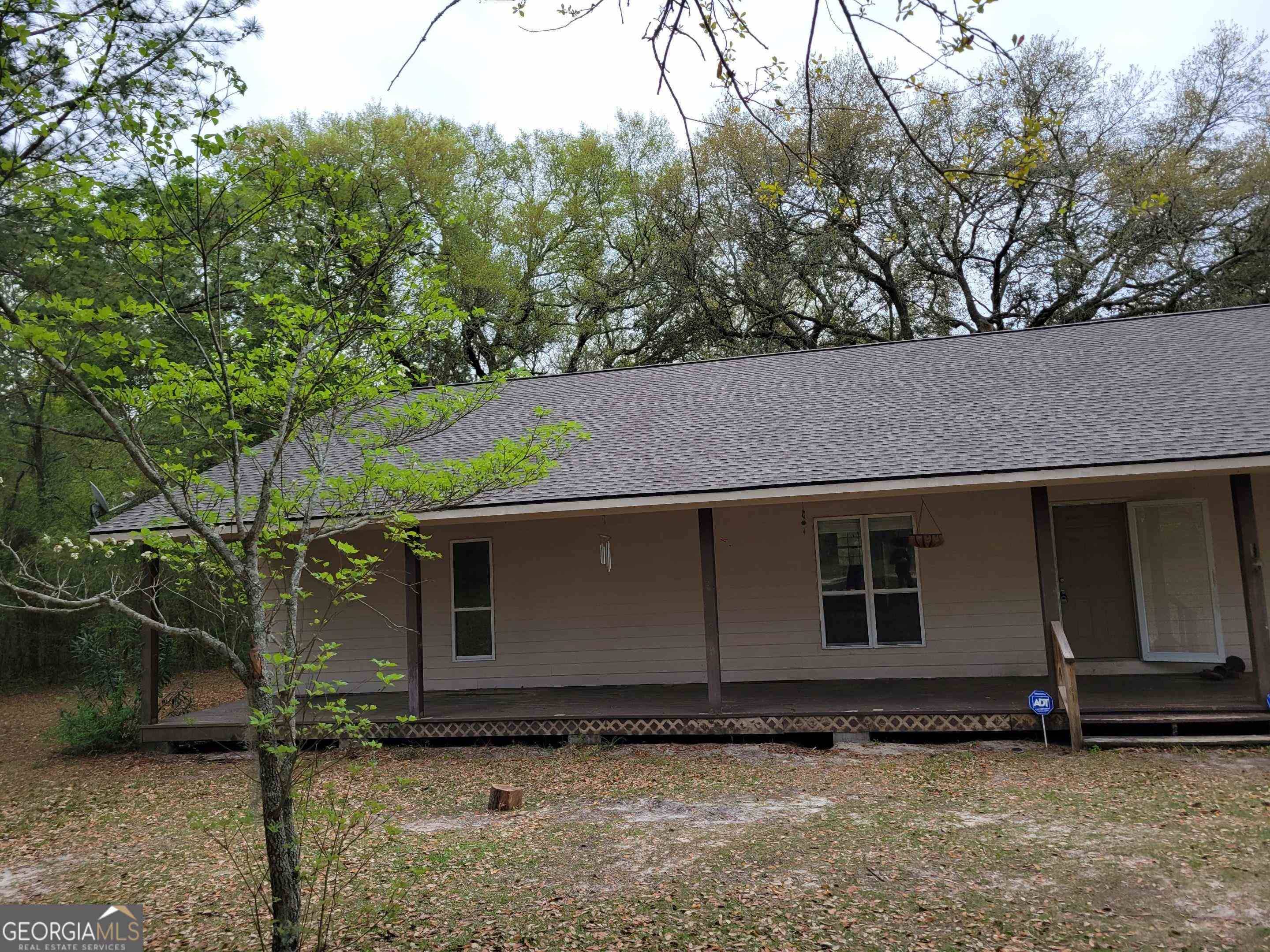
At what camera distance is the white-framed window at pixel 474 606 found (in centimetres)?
1182

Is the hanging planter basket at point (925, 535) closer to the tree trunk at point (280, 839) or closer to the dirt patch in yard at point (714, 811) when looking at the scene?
the dirt patch in yard at point (714, 811)

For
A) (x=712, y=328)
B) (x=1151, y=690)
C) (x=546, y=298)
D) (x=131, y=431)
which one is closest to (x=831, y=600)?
(x=1151, y=690)

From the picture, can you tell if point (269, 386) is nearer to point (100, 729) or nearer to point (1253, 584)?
point (100, 729)

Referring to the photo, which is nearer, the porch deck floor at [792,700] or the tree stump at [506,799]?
the tree stump at [506,799]

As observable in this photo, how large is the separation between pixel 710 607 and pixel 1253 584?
501cm

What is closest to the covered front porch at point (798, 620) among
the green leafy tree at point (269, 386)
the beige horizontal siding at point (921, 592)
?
the beige horizontal siding at point (921, 592)

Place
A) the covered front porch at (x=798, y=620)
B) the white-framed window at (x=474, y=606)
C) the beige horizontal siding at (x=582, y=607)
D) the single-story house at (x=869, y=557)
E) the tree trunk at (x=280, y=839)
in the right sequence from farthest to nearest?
1. the white-framed window at (x=474, y=606)
2. the beige horizontal siding at (x=582, y=607)
3. the covered front porch at (x=798, y=620)
4. the single-story house at (x=869, y=557)
5. the tree trunk at (x=280, y=839)

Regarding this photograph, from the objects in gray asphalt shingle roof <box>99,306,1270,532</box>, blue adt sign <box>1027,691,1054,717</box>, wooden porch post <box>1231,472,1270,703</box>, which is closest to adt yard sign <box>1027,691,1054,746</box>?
blue adt sign <box>1027,691,1054,717</box>

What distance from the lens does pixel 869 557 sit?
11.0 m

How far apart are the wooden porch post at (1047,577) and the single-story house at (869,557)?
3cm

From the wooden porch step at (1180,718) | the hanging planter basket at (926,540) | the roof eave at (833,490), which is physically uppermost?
the roof eave at (833,490)

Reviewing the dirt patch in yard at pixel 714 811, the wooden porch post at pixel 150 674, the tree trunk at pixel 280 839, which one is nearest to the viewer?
the tree trunk at pixel 280 839

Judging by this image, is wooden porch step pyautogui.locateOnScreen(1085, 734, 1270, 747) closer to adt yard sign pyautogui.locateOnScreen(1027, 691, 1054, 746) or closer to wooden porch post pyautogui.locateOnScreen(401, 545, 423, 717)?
adt yard sign pyautogui.locateOnScreen(1027, 691, 1054, 746)

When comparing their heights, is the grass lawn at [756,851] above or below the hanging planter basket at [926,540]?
below
